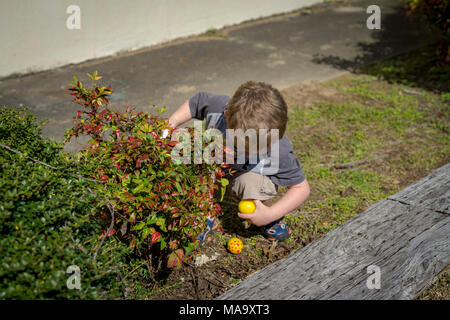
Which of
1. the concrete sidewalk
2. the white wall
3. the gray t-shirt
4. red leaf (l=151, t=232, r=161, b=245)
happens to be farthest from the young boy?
the white wall

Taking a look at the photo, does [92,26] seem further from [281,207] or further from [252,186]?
[281,207]

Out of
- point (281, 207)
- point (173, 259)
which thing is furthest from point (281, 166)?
point (173, 259)

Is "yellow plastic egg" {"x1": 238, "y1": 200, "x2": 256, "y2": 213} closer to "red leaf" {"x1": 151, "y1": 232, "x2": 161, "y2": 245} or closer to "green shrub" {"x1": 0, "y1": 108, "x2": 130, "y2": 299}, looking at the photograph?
"red leaf" {"x1": 151, "y1": 232, "x2": 161, "y2": 245}

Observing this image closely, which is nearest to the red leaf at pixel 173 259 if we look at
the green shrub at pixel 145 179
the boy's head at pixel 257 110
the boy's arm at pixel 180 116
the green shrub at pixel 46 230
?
the green shrub at pixel 145 179

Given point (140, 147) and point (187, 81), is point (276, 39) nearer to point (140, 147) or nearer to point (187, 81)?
point (187, 81)

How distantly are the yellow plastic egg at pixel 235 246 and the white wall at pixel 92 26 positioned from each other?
4.59 m

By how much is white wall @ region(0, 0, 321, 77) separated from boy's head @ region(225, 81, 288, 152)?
4.41 meters

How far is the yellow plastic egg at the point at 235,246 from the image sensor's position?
2.91m

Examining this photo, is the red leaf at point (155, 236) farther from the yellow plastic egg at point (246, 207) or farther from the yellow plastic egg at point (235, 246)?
the yellow plastic egg at point (235, 246)

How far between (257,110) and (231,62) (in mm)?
4459

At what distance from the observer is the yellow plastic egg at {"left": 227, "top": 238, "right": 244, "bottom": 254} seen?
9.54 ft

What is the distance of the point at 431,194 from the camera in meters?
2.99
